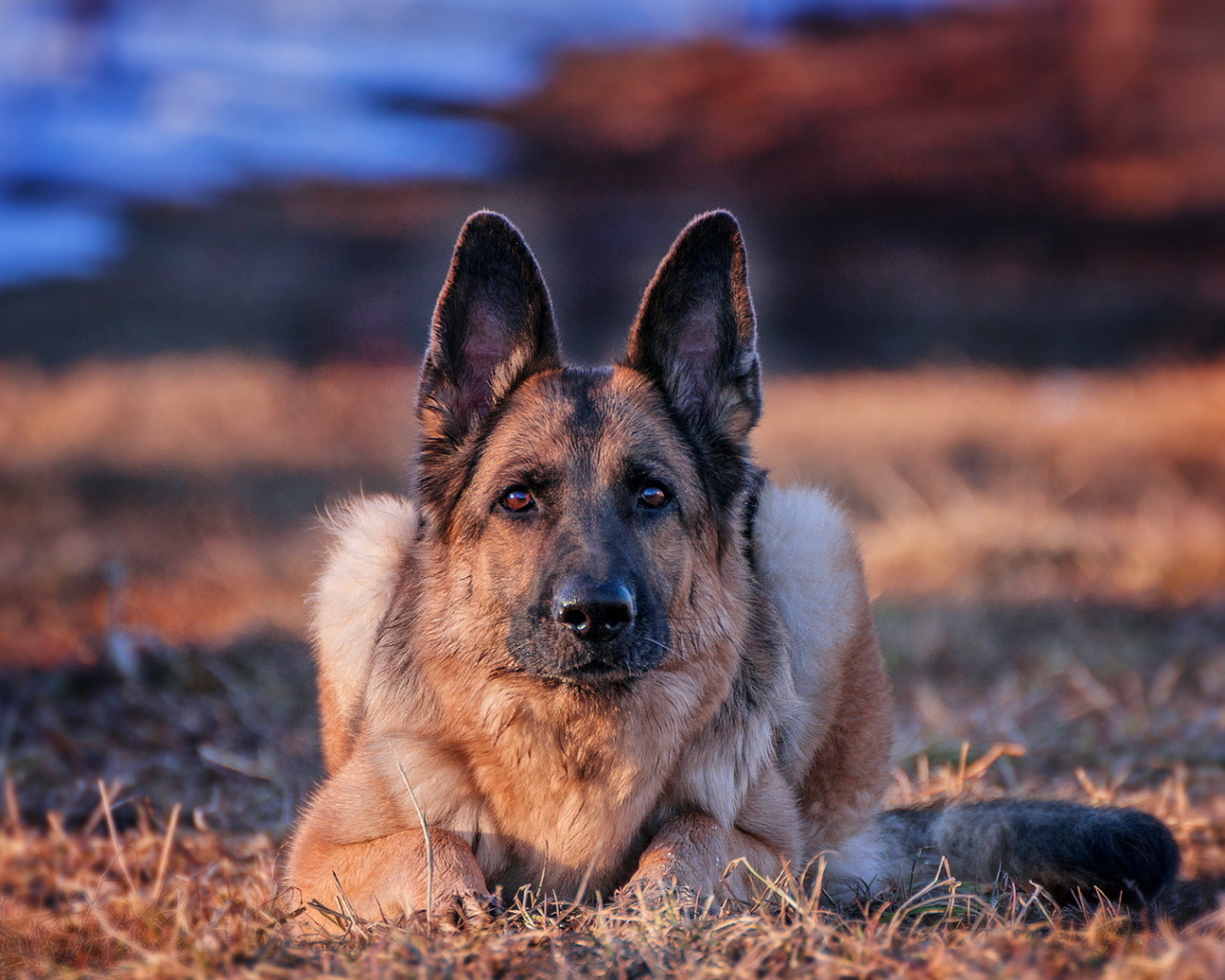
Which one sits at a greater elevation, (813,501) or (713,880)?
(813,501)

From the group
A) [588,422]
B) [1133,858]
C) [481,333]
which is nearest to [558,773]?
[588,422]

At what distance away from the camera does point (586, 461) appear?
129 inches

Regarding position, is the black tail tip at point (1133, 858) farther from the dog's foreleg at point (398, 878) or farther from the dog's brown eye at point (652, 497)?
the dog's foreleg at point (398, 878)

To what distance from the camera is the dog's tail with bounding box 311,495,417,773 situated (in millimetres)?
3752

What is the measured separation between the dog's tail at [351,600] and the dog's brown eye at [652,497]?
3.00 feet

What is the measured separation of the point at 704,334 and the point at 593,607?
1109 mm

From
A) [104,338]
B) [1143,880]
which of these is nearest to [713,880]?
[1143,880]

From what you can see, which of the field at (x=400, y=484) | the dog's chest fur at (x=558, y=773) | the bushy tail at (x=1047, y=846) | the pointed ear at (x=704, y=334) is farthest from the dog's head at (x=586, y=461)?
the bushy tail at (x=1047, y=846)

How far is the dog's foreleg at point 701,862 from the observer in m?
2.92

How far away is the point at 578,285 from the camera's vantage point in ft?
49.4

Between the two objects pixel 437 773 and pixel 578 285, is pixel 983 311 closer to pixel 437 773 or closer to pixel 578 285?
pixel 578 285

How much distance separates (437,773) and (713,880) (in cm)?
89

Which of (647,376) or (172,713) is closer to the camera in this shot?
(647,376)

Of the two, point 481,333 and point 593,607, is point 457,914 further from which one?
point 481,333
